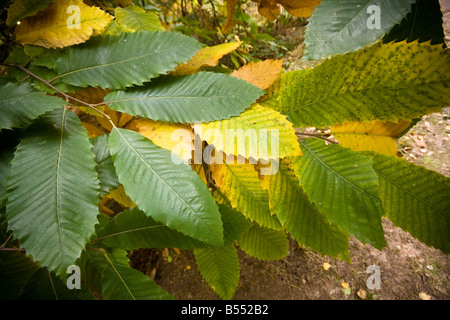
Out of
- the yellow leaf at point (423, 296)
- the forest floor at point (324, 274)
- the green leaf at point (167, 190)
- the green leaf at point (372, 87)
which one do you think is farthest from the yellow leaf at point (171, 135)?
the yellow leaf at point (423, 296)

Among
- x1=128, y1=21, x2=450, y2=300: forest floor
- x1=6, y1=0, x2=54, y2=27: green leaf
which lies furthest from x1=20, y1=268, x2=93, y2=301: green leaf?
x1=128, y1=21, x2=450, y2=300: forest floor

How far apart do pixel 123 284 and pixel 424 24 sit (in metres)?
0.89

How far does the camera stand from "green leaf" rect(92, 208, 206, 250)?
0.59 meters

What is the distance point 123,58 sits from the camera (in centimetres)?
51

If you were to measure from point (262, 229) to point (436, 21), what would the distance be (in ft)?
2.54

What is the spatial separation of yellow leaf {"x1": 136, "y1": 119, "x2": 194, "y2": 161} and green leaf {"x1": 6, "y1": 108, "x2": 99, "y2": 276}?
0.42ft

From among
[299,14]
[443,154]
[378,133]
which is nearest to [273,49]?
[443,154]

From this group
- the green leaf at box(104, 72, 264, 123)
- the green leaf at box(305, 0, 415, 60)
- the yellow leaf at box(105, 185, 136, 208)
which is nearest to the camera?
the green leaf at box(305, 0, 415, 60)

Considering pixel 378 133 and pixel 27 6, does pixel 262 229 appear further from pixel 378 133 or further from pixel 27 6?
pixel 27 6

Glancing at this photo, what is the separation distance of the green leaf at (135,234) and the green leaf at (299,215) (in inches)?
11.1

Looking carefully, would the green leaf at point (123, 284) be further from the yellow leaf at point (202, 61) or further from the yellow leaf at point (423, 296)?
the yellow leaf at point (423, 296)

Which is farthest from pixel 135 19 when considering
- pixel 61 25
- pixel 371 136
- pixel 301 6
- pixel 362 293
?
pixel 362 293

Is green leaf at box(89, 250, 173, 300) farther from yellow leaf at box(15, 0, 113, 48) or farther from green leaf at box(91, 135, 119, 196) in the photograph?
yellow leaf at box(15, 0, 113, 48)

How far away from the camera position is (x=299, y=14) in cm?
70
